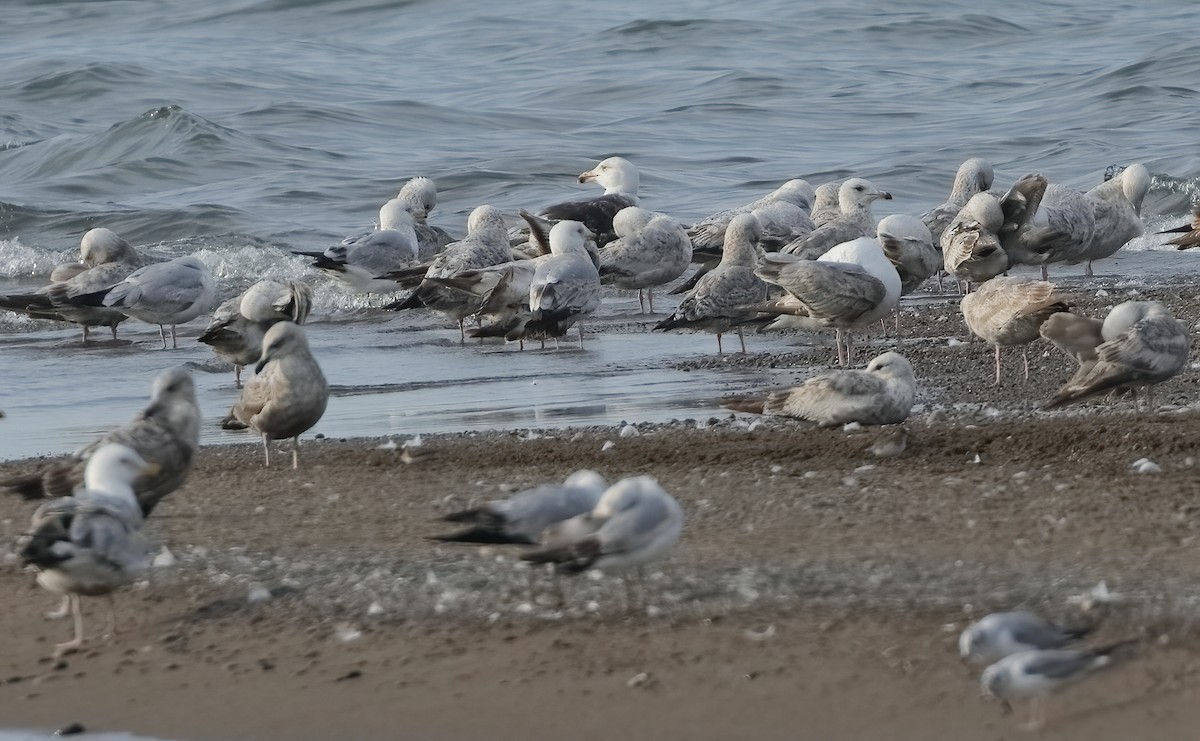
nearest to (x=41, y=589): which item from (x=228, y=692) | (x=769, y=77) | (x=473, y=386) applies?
(x=228, y=692)

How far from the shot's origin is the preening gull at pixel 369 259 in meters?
14.4

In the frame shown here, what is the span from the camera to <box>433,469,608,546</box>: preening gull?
557 cm

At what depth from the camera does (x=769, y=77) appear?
2822cm

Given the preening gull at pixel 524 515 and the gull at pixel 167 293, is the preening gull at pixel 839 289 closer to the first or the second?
the gull at pixel 167 293

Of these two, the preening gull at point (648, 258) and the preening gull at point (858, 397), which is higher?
the preening gull at point (648, 258)

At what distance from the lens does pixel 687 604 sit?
568 cm

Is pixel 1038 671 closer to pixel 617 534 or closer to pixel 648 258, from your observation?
pixel 617 534

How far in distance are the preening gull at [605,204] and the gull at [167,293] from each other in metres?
4.27

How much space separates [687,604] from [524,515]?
0.57 m

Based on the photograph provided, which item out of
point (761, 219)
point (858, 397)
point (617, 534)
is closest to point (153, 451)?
point (617, 534)

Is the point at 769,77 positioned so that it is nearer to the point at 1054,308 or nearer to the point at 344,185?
the point at 344,185

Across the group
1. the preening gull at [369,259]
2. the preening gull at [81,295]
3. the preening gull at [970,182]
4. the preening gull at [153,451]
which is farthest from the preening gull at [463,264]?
the preening gull at [153,451]

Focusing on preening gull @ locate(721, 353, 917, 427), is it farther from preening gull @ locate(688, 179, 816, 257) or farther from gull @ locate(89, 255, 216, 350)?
preening gull @ locate(688, 179, 816, 257)

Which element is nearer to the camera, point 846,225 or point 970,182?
point 846,225
